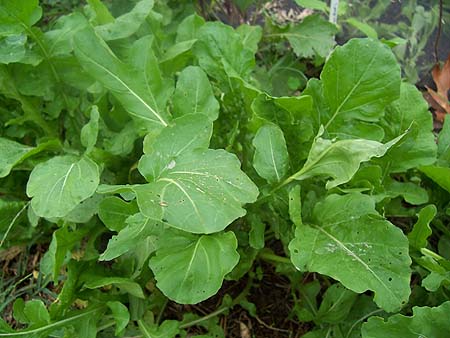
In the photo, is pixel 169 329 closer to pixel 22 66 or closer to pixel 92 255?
pixel 92 255

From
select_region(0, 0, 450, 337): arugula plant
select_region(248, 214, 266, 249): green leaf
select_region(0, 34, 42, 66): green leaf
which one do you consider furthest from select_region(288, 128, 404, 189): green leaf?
select_region(0, 34, 42, 66): green leaf

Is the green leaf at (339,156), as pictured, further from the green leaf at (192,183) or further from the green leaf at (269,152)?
the green leaf at (192,183)

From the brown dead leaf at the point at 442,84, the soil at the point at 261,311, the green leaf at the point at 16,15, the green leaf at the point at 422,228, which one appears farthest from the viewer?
the brown dead leaf at the point at 442,84

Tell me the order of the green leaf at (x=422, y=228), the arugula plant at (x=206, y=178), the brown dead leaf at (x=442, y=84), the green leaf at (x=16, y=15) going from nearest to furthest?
1. the arugula plant at (x=206, y=178)
2. the green leaf at (x=422, y=228)
3. the green leaf at (x=16, y=15)
4. the brown dead leaf at (x=442, y=84)

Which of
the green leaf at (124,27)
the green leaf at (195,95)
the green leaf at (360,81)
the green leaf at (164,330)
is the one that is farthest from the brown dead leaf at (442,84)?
the green leaf at (164,330)

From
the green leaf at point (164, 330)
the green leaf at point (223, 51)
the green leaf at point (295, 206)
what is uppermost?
the green leaf at point (223, 51)

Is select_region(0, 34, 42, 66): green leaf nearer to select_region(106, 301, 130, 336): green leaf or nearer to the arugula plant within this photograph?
the arugula plant

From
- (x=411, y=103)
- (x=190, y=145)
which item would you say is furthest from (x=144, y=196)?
(x=411, y=103)

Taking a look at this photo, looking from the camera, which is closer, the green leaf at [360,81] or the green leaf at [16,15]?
the green leaf at [360,81]

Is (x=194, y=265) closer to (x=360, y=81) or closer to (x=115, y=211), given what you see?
(x=115, y=211)
